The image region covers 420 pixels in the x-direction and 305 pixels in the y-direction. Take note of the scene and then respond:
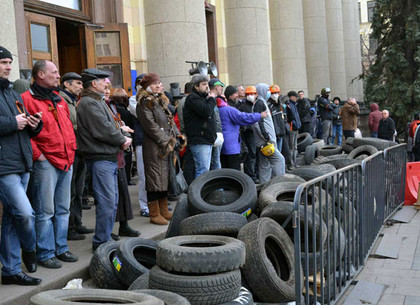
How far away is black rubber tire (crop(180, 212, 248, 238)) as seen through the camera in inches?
216

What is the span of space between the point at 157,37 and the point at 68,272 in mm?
7103

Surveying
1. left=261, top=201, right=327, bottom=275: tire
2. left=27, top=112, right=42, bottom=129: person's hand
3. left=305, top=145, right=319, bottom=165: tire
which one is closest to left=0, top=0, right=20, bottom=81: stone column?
left=27, top=112, right=42, bottom=129: person's hand

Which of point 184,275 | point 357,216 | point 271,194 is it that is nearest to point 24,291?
point 184,275

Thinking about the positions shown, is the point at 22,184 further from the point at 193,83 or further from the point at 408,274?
the point at 408,274

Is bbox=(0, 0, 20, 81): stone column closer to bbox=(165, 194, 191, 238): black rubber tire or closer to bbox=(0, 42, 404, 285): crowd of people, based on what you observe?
bbox=(0, 42, 404, 285): crowd of people

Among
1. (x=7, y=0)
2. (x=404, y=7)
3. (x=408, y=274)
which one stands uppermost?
(x=404, y=7)

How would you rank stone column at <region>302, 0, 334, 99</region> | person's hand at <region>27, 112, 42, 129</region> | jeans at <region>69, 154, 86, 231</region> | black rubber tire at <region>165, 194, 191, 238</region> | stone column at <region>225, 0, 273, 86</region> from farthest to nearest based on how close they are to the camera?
1. stone column at <region>302, 0, 334, 99</region>
2. stone column at <region>225, 0, 273, 86</region>
3. jeans at <region>69, 154, 86, 231</region>
4. black rubber tire at <region>165, 194, 191, 238</region>
5. person's hand at <region>27, 112, 42, 129</region>

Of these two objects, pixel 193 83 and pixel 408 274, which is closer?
pixel 408 274

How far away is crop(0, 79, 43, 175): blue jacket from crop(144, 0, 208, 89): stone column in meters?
6.54

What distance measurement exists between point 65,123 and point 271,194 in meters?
2.67

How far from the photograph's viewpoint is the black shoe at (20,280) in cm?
468

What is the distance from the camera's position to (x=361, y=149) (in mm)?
10867

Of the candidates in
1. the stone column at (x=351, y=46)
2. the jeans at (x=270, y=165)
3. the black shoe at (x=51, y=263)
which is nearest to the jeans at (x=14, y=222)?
the black shoe at (x=51, y=263)

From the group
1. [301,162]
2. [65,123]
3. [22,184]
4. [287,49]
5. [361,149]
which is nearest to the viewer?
[22,184]
